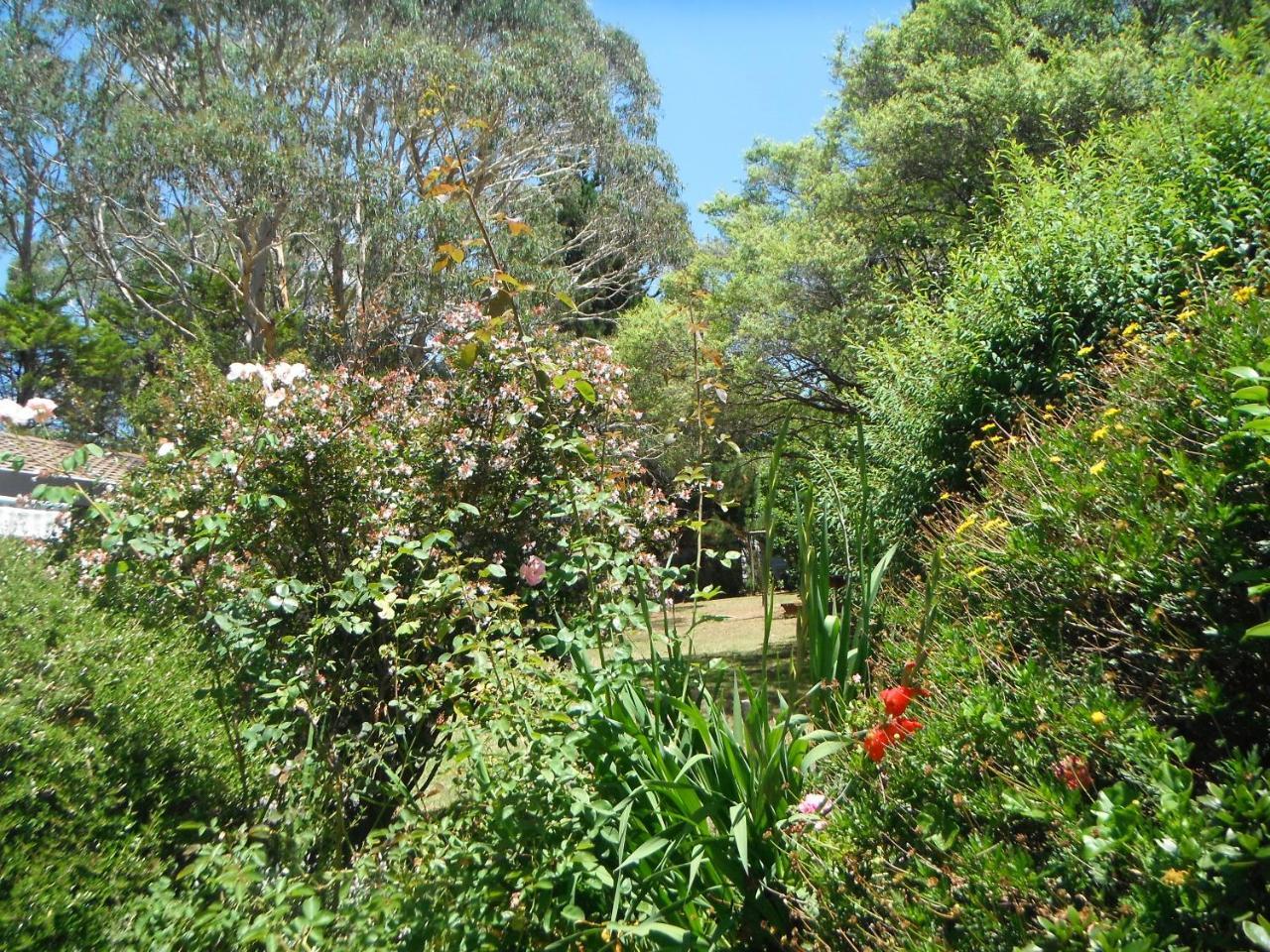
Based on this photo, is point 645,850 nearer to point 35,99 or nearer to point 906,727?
point 906,727

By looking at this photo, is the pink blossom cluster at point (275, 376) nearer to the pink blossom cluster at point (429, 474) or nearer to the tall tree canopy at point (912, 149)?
the pink blossom cluster at point (429, 474)

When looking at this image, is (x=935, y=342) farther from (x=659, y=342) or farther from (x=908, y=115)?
(x=659, y=342)

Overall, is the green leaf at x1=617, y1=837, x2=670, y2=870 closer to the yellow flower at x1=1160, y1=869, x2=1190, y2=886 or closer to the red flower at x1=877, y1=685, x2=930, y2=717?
the red flower at x1=877, y1=685, x2=930, y2=717

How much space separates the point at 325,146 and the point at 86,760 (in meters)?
17.6

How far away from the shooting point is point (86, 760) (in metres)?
2.65

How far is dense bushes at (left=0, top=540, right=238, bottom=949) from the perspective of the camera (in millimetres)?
2457

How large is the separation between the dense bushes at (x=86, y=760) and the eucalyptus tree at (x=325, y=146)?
13966 mm

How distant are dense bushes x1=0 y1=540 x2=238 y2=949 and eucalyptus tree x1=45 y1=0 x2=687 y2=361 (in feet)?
45.8

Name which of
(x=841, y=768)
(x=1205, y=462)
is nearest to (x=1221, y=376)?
(x=1205, y=462)

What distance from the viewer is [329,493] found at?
14.0 feet

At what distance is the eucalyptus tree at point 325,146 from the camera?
17953 millimetres

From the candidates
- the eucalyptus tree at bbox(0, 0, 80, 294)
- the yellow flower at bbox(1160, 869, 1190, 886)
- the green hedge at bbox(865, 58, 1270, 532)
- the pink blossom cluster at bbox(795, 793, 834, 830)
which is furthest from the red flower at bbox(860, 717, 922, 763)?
the eucalyptus tree at bbox(0, 0, 80, 294)

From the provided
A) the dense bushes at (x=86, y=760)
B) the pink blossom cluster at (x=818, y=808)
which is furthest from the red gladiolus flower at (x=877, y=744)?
the dense bushes at (x=86, y=760)

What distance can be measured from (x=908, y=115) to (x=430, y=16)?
11.1 meters
